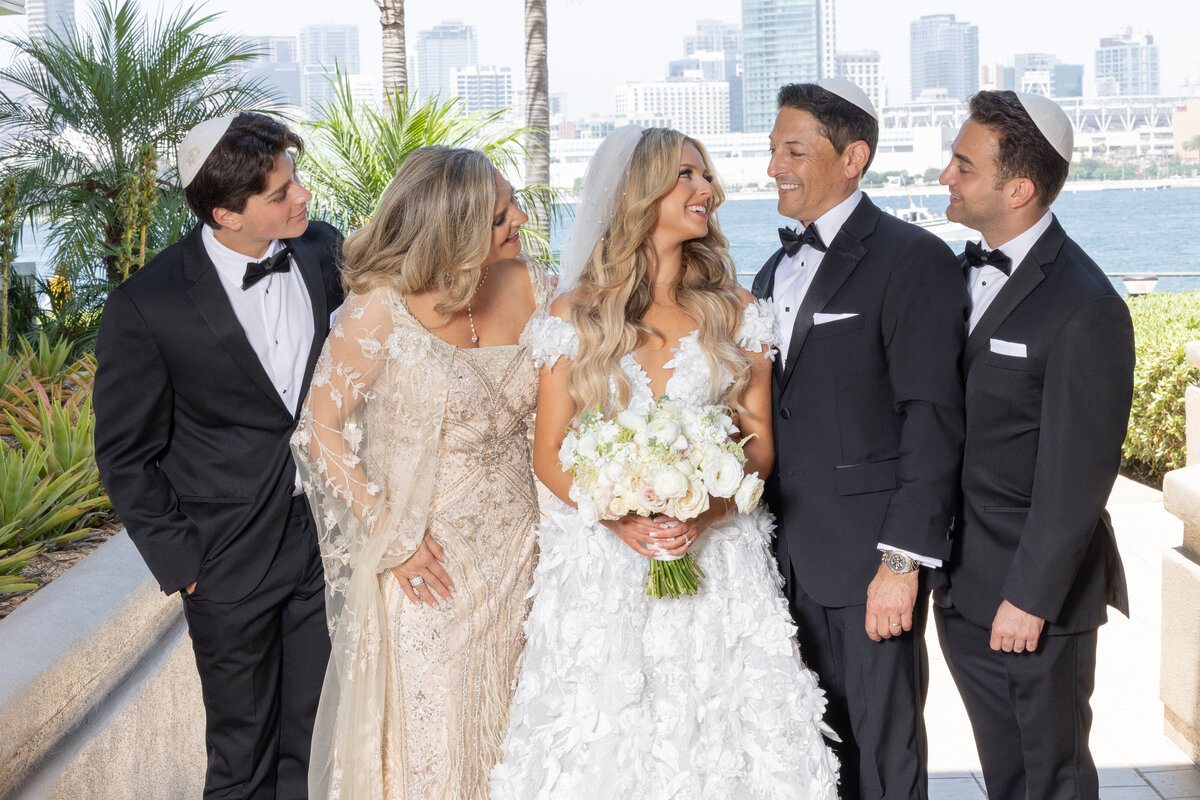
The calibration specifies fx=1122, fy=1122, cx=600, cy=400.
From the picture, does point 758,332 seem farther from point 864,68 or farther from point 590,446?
point 864,68

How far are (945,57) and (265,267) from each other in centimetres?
13415

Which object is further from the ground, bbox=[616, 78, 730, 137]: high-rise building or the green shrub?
bbox=[616, 78, 730, 137]: high-rise building

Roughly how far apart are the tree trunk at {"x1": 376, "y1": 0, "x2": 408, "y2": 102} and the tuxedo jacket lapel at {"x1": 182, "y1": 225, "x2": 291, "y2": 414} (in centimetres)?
1119

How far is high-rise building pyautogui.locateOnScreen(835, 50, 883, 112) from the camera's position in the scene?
345ft

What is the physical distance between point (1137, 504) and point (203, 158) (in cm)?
699

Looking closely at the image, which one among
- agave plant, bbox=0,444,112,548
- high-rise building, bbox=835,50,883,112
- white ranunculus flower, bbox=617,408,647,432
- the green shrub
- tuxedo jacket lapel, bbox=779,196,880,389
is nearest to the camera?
white ranunculus flower, bbox=617,408,647,432

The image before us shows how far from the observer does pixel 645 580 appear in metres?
3.05

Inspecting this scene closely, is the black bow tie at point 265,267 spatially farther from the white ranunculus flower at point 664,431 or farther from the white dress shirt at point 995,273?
the white dress shirt at point 995,273

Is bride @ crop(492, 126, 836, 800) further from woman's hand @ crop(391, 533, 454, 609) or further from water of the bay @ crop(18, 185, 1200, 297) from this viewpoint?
water of the bay @ crop(18, 185, 1200, 297)

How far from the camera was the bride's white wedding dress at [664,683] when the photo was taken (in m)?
2.94

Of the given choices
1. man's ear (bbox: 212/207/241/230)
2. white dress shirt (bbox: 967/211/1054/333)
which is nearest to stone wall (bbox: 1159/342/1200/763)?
white dress shirt (bbox: 967/211/1054/333)

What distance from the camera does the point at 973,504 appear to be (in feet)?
10.2

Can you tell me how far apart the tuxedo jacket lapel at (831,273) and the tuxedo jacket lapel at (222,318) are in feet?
5.03

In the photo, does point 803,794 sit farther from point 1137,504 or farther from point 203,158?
point 1137,504
